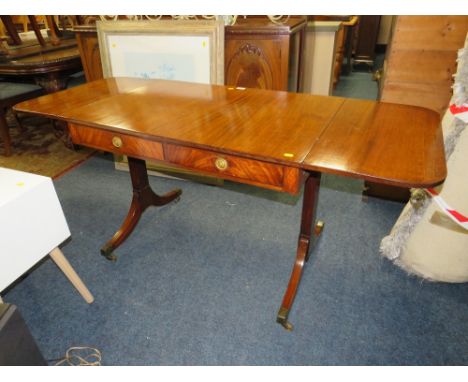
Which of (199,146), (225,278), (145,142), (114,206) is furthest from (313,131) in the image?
(114,206)

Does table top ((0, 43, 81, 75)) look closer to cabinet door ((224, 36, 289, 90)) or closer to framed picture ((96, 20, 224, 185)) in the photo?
framed picture ((96, 20, 224, 185))

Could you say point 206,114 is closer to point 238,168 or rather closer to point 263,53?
point 238,168

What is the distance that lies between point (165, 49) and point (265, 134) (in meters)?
1.30

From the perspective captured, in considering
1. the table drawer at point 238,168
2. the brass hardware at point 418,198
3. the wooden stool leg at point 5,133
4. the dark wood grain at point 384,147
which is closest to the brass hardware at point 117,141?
the table drawer at point 238,168

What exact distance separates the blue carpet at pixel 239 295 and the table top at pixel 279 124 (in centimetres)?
79

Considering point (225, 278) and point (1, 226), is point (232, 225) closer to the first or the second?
point (225, 278)

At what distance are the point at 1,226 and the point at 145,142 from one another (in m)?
0.52

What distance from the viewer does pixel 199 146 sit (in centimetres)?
99

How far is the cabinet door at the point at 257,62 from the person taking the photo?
6.13 ft

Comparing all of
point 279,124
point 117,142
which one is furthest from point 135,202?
point 279,124

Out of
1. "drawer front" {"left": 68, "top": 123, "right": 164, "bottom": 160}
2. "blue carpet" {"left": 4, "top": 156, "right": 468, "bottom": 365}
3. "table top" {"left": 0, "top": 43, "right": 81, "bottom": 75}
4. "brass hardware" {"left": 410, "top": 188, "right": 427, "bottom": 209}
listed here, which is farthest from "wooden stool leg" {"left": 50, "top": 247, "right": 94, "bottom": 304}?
"table top" {"left": 0, "top": 43, "right": 81, "bottom": 75}

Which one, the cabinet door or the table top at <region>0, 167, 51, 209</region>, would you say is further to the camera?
the cabinet door

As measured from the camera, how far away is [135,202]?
6.08 feet

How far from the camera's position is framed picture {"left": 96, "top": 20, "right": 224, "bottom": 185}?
6.14 ft
